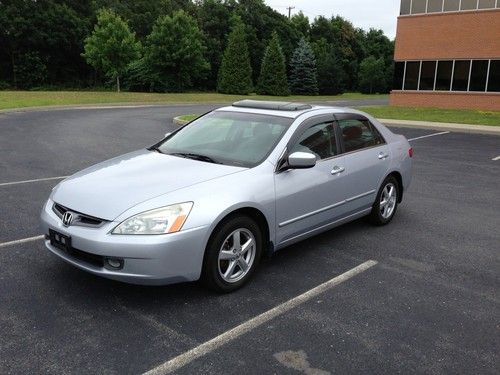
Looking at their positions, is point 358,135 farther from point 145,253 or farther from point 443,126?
point 443,126

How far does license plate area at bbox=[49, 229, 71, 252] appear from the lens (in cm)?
393

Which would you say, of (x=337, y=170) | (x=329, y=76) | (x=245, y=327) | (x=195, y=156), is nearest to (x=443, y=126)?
(x=337, y=170)

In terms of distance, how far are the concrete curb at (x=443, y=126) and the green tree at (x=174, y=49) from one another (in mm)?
30759

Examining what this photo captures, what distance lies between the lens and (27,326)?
359cm

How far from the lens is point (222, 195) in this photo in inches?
159

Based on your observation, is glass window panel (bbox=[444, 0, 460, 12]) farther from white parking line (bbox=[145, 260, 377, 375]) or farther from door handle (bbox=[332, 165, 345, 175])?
white parking line (bbox=[145, 260, 377, 375])

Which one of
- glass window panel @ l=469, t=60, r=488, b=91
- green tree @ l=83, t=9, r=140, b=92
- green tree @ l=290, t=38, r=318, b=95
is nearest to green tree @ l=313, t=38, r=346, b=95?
green tree @ l=290, t=38, r=318, b=95

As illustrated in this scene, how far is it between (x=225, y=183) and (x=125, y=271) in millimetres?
1085

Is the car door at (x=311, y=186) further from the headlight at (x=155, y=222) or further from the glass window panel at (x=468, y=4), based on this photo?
the glass window panel at (x=468, y=4)

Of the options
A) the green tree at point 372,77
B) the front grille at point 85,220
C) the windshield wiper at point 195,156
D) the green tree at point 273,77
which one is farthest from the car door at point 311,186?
the green tree at point 372,77

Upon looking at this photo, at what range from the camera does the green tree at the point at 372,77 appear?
231 ft

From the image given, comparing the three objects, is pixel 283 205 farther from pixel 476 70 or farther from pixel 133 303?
pixel 476 70

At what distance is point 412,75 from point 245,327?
28.6m

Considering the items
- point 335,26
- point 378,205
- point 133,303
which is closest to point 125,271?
point 133,303
